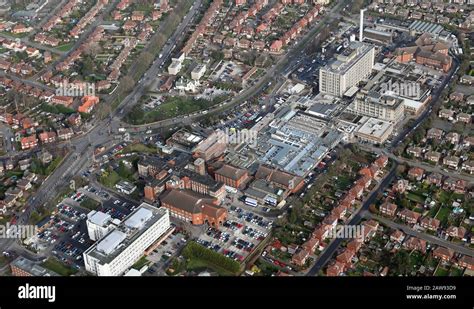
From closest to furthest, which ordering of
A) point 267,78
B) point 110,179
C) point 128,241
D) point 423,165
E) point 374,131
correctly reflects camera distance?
point 128,241 → point 110,179 → point 423,165 → point 374,131 → point 267,78

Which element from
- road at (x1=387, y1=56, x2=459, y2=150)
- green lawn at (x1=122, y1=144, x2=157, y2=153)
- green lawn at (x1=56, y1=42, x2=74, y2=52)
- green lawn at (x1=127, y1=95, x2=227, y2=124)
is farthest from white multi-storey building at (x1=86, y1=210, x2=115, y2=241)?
green lawn at (x1=56, y1=42, x2=74, y2=52)

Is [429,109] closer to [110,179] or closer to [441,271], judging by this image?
[441,271]

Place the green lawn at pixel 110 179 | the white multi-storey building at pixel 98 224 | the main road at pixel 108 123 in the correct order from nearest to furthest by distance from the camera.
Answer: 1. the white multi-storey building at pixel 98 224
2. the main road at pixel 108 123
3. the green lawn at pixel 110 179

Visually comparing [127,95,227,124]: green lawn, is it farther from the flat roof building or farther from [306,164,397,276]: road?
[306,164,397,276]: road

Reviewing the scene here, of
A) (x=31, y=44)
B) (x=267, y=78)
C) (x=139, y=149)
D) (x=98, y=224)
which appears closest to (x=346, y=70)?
(x=267, y=78)

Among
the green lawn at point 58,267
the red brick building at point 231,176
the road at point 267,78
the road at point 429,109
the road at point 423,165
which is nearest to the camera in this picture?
the green lawn at point 58,267

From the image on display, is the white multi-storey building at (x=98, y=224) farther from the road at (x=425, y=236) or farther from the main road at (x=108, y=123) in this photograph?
the road at (x=425, y=236)

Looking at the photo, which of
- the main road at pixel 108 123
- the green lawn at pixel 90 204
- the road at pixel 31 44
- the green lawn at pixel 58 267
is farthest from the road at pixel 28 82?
the green lawn at pixel 58 267
